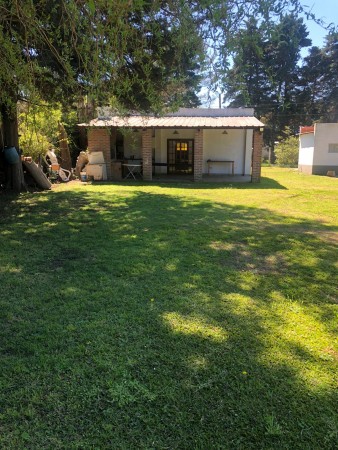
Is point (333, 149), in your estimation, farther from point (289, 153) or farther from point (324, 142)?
point (289, 153)

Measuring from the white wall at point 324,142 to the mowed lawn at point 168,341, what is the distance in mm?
17302

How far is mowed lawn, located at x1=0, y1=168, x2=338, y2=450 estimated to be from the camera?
200cm

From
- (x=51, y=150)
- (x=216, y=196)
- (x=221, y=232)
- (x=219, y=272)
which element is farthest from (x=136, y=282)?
(x=51, y=150)

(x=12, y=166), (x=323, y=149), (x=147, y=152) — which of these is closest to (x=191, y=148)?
(x=147, y=152)

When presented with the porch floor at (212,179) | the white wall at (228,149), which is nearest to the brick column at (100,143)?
the porch floor at (212,179)

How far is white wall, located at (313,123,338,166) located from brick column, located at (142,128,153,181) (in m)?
11.5

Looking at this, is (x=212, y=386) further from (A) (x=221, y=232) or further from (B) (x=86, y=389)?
(A) (x=221, y=232)

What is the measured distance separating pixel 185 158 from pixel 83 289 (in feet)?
52.3

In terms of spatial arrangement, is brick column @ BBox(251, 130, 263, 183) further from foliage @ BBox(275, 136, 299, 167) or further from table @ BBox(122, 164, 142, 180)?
foliage @ BBox(275, 136, 299, 167)

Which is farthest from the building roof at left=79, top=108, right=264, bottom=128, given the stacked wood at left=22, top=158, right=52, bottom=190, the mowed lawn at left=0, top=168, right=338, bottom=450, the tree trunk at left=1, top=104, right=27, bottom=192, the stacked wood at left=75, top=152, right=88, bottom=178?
the mowed lawn at left=0, top=168, right=338, bottom=450

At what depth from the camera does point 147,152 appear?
1551cm

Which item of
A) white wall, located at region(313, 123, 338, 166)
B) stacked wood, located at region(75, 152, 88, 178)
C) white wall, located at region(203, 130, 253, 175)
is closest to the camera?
stacked wood, located at region(75, 152, 88, 178)

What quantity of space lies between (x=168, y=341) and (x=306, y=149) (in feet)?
76.0

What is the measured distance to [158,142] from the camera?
61.4 ft
